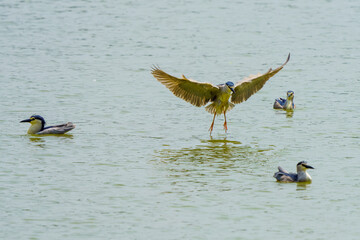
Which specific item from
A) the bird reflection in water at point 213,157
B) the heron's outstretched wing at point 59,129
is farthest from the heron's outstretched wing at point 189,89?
the heron's outstretched wing at point 59,129

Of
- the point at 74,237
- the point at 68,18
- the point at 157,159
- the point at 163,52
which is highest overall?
the point at 68,18

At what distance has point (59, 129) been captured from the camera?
16641mm

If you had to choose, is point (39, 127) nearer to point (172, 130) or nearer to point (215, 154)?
point (172, 130)

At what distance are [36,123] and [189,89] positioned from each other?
3.32 metres

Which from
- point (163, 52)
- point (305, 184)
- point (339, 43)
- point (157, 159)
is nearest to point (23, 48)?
point (163, 52)

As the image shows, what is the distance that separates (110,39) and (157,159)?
14.5 m

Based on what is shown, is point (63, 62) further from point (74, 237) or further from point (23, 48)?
point (74, 237)

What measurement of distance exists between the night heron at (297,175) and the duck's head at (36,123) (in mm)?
5700

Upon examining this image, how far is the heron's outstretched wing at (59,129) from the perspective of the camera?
1653cm

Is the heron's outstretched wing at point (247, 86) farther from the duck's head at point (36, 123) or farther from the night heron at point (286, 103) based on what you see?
the duck's head at point (36, 123)

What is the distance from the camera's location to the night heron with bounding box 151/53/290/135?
17.4m

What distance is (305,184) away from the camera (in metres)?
13.2

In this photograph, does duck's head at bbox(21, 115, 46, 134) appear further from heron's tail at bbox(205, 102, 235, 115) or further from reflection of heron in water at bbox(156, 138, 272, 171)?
heron's tail at bbox(205, 102, 235, 115)

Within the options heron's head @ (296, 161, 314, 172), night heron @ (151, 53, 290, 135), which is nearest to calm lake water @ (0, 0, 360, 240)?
heron's head @ (296, 161, 314, 172)
